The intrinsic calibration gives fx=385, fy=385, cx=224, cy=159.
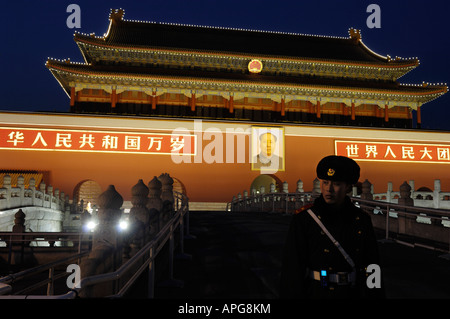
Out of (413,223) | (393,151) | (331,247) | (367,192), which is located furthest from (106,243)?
(393,151)

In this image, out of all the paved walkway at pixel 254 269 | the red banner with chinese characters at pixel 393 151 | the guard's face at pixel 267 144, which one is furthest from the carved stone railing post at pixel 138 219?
the red banner with chinese characters at pixel 393 151

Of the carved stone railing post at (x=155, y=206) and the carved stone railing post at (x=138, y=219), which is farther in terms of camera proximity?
the carved stone railing post at (x=155, y=206)

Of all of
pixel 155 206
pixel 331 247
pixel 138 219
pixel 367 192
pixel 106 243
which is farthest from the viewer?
pixel 367 192

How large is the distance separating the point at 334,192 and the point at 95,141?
17418 millimetres

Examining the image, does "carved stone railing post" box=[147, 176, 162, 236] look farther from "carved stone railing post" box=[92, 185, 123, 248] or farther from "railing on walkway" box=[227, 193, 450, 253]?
"railing on walkway" box=[227, 193, 450, 253]

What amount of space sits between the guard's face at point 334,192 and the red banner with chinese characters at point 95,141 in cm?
Answer: 1674

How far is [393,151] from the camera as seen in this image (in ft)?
68.5

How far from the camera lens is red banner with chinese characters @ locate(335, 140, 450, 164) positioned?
20500 mm

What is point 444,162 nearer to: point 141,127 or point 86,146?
point 141,127

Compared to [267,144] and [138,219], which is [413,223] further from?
[267,144]

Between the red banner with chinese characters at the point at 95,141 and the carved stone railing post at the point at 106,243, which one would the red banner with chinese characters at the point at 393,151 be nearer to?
the red banner with chinese characters at the point at 95,141

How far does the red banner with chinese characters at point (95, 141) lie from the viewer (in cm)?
1770

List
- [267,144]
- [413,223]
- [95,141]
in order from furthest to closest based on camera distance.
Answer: [267,144] < [95,141] < [413,223]

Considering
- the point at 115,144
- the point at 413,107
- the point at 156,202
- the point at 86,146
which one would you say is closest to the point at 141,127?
the point at 115,144
